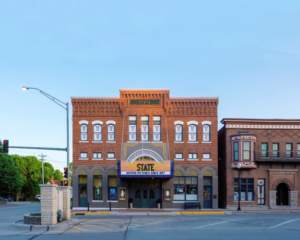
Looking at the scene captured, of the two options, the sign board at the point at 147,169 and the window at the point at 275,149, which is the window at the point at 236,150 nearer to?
the window at the point at 275,149

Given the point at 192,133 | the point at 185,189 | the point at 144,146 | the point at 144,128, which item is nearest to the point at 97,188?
the point at 144,146

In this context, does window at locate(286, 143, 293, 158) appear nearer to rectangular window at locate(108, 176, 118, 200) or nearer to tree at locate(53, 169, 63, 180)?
rectangular window at locate(108, 176, 118, 200)

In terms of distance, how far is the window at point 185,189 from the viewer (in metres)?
36.9

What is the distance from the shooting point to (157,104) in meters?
37.4

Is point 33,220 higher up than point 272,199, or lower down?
higher up

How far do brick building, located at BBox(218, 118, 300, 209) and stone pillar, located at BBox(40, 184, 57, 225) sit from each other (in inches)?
848

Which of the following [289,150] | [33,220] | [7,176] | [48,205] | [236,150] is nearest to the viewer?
[48,205]

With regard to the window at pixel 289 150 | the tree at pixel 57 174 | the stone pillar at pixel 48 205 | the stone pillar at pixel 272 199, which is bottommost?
the tree at pixel 57 174

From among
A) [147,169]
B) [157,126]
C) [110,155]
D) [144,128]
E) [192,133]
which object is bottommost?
[147,169]

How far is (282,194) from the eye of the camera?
128 feet

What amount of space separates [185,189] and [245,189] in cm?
631

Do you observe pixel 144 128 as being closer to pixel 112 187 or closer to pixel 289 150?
pixel 112 187

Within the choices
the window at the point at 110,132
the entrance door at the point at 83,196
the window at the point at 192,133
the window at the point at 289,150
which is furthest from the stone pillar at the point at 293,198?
the entrance door at the point at 83,196

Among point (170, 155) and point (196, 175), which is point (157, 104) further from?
point (196, 175)
